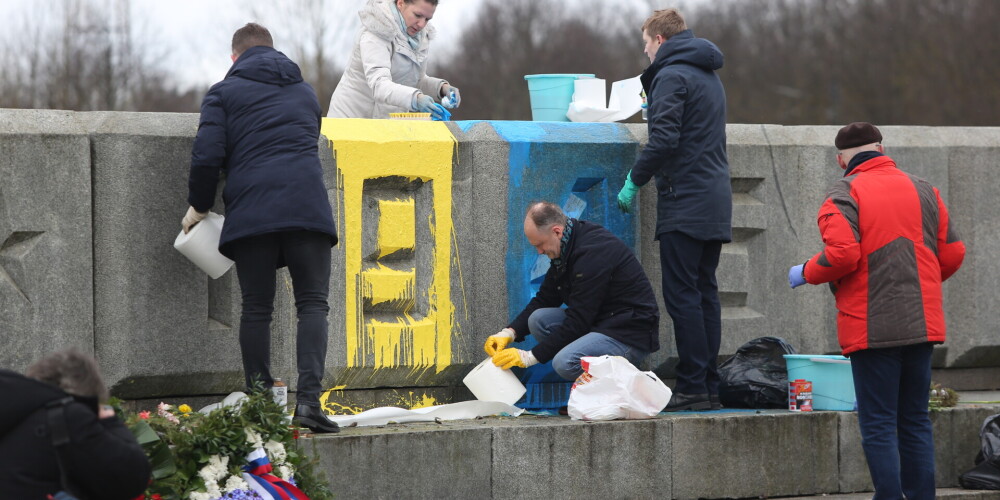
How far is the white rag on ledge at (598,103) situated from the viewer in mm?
6906

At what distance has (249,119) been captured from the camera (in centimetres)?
526

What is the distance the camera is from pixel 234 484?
454 cm

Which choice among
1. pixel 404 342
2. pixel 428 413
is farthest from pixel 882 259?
pixel 404 342

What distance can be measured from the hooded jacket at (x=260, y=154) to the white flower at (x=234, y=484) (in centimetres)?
101

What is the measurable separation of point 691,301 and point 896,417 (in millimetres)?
1245

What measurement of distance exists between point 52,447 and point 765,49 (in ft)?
134

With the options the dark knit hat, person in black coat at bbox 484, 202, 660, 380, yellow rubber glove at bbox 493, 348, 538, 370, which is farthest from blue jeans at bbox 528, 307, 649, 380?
the dark knit hat

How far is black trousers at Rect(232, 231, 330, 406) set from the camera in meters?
5.25

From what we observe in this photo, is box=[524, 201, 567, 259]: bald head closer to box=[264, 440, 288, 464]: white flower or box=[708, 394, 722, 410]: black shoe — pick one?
box=[708, 394, 722, 410]: black shoe

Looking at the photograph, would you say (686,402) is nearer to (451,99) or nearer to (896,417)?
(896,417)

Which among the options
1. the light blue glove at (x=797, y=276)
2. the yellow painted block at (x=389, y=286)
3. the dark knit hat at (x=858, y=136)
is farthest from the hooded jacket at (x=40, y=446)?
the dark knit hat at (x=858, y=136)

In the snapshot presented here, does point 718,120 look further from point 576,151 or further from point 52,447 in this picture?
point 52,447

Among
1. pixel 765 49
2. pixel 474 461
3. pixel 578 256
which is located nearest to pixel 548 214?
pixel 578 256

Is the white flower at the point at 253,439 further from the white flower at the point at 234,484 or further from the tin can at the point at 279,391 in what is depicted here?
the tin can at the point at 279,391
